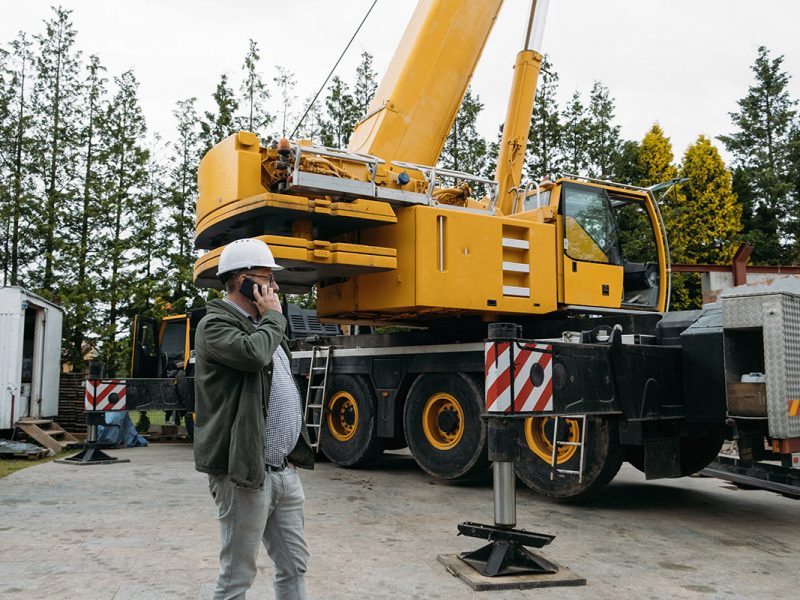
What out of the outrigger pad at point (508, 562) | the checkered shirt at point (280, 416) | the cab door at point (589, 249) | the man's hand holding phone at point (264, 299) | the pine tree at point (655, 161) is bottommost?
the outrigger pad at point (508, 562)

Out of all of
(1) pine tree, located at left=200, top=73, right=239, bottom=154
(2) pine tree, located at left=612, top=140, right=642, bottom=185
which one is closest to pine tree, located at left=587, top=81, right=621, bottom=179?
(2) pine tree, located at left=612, top=140, right=642, bottom=185

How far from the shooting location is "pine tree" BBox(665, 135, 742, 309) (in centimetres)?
3459

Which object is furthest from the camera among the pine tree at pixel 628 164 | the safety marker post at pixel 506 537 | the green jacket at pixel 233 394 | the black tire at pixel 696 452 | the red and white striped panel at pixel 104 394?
the pine tree at pixel 628 164

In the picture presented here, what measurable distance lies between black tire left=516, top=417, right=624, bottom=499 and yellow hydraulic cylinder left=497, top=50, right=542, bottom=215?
3137 millimetres

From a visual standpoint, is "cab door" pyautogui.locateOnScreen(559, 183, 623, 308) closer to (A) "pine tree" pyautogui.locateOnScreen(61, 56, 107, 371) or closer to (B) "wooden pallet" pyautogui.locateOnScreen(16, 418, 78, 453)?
(B) "wooden pallet" pyautogui.locateOnScreen(16, 418, 78, 453)

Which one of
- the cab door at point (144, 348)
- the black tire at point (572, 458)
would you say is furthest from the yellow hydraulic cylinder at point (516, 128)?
the cab door at point (144, 348)

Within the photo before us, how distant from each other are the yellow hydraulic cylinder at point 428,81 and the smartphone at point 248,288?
5675mm

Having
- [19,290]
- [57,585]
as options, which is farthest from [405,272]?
[19,290]

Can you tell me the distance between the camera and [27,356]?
14.2 m

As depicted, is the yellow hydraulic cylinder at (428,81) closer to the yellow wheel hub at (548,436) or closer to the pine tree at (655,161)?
the yellow wheel hub at (548,436)

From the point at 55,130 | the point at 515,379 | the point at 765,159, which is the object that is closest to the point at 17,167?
the point at 55,130

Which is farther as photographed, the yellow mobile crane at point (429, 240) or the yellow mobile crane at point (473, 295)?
the yellow mobile crane at point (429, 240)

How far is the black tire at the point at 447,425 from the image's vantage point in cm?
818

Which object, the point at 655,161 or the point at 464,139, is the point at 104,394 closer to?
the point at 464,139
